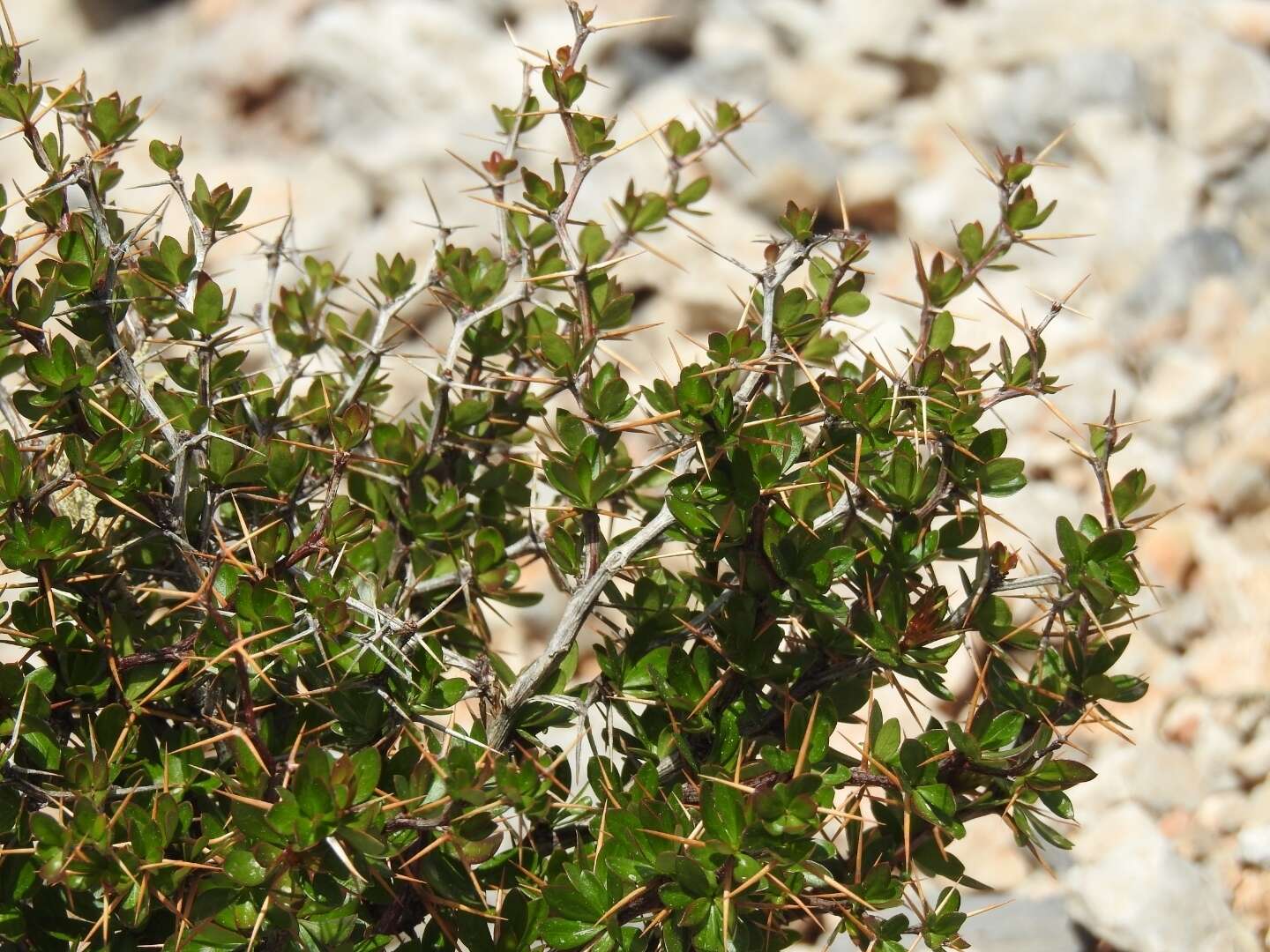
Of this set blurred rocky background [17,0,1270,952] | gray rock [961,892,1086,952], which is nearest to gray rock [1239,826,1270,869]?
blurred rocky background [17,0,1270,952]

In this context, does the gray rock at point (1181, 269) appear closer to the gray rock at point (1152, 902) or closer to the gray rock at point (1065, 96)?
the gray rock at point (1065, 96)

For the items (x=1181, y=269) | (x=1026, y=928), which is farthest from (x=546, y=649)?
(x=1181, y=269)

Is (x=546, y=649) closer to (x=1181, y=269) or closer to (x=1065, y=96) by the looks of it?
(x=1181, y=269)

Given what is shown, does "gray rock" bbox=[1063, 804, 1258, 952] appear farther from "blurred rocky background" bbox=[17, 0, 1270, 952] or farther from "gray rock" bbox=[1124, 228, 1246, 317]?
"gray rock" bbox=[1124, 228, 1246, 317]

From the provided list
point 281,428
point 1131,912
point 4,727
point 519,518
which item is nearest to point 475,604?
point 519,518

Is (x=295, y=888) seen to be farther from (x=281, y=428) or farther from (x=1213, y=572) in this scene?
(x=1213, y=572)

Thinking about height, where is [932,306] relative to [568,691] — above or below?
above
